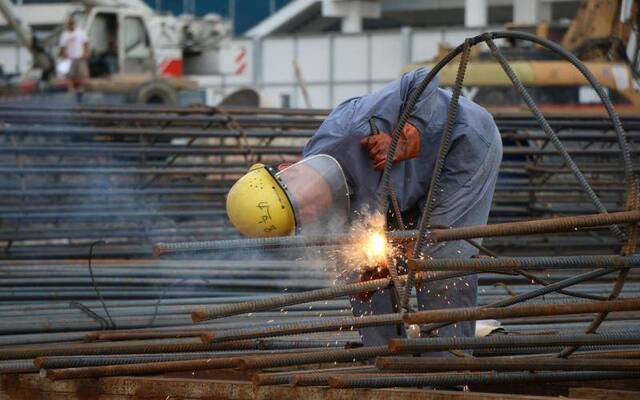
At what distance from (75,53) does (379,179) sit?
16.7m

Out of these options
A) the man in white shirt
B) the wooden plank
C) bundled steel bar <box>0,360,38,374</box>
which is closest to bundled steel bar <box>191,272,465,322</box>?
the wooden plank

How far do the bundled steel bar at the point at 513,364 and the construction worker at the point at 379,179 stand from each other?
641mm

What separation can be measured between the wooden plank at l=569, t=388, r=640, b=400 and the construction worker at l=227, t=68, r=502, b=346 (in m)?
0.65

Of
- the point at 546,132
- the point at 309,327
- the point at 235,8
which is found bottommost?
the point at 235,8

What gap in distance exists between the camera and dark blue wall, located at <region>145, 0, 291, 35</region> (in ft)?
124

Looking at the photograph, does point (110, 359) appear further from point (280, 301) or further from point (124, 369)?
point (280, 301)

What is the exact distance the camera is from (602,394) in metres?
4.26

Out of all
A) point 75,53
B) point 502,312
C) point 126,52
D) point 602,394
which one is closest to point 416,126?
point 502,312

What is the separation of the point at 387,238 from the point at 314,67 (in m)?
24.4

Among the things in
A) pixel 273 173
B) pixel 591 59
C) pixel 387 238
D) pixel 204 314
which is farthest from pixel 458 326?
pixel 591 59

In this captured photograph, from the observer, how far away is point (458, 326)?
495 centimetres

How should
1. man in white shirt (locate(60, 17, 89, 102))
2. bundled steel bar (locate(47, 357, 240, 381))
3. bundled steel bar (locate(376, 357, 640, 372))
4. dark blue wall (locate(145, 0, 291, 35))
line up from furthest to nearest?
dark blue wall (locate(145, 0, 291, 35)) < man in white shirt (locate(60, 17, 89, 102)) < bundled steel bar (locate(47, 357, 240, 381)) < bundled steel bar (locate(376, 357, 640, 372))

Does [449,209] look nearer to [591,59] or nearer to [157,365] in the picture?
[157,365]

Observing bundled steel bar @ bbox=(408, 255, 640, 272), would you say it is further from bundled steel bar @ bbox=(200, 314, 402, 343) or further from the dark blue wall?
the dark blue wall
